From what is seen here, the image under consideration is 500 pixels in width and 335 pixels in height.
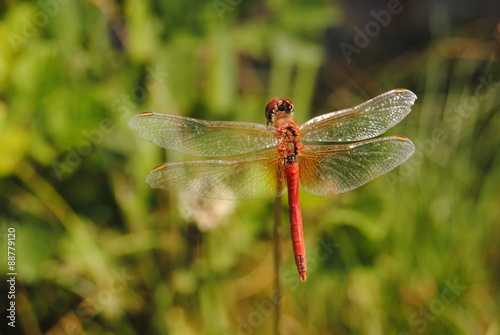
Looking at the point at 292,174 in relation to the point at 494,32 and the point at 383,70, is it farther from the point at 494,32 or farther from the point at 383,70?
the point at 494,32

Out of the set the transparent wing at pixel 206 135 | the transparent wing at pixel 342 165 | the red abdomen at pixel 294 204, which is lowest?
the red abdomen at pixel 294 204

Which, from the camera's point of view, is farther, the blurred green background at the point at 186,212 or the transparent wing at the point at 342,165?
the blurred green background at the point at 186,212

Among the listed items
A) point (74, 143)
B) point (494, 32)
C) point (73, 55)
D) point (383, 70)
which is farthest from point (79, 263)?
point (494, 32)

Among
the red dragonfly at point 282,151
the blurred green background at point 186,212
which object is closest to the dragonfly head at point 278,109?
the red dragonfly at point 282,151

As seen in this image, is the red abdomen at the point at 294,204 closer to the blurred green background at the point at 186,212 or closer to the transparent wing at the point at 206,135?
the transparent wing at the point at 206,135

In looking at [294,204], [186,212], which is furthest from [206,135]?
[186,212]

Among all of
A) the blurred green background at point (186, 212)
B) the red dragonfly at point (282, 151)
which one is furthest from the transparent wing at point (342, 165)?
the blurred green background at point (186, 212)

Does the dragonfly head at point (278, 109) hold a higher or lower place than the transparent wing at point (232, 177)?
higher
